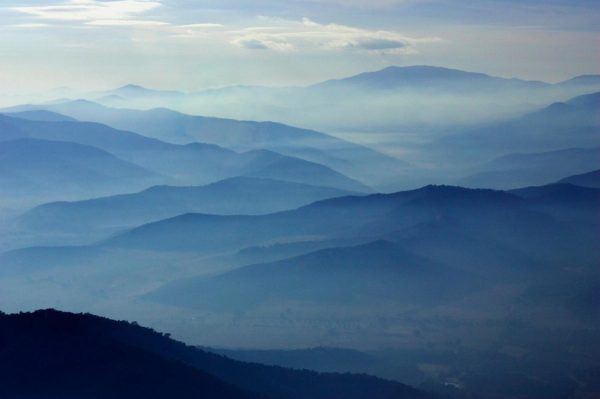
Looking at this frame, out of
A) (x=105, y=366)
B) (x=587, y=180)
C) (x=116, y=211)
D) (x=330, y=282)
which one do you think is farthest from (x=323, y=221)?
(x=105, y=366)

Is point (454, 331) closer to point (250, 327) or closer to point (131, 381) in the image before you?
point (250, 327)

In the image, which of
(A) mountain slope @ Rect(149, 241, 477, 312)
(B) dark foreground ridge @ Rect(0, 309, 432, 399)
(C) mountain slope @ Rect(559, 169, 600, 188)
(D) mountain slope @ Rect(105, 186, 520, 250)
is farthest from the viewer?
(C) mountain slope @ Rect(559, 169, 600, 188)

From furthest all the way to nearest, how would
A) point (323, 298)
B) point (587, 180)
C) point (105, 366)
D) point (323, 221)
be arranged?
point (587, 180) < point (323, 221) < point (323, 298) < point (105, 366)

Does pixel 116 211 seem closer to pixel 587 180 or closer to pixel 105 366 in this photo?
pixel 587 180

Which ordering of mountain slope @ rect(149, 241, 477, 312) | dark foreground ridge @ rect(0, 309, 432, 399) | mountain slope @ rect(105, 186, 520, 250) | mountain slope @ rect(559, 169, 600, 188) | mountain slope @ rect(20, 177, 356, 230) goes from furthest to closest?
mountain slope @ rect(20, 177, 356, 230), mountain slope @ rect(559, 169, 600, 188), mountain slope @ rect(105, 186, 520, 250), mountain slope @ rect(149, 241, 477, 312), dark foreground ridge @ rect(0, 309, 432, 399)

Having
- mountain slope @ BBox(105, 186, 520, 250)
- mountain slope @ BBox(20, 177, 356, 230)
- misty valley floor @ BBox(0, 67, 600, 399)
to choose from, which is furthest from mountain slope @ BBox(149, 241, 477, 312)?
mountain slope @ BBox(20, 177, 356, 230)

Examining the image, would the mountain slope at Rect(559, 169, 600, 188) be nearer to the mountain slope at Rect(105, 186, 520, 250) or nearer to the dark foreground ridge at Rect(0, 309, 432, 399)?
the mountain slope at Rect(105, 186, 520, 250)

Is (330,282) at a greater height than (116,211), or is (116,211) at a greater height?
(330,282)

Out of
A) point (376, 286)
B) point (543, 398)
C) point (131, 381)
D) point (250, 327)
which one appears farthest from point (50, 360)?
point (376, 286)
